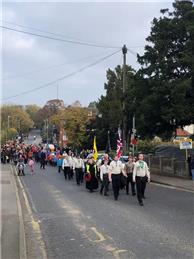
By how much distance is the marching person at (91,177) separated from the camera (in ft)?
72.4

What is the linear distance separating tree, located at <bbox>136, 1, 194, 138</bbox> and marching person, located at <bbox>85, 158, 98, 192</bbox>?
8481 millimetres

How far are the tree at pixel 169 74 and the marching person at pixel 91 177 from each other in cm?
848

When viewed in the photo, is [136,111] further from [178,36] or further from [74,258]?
[74,258]

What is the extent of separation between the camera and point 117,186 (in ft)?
61.5

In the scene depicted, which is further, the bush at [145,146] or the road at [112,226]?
the bush at [145,146]

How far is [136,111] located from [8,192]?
13.9 meters

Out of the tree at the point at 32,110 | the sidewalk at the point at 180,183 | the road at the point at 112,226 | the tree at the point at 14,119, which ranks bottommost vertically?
the road at the point at 112,226

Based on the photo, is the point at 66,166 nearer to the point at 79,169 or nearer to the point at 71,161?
the point at 71,161

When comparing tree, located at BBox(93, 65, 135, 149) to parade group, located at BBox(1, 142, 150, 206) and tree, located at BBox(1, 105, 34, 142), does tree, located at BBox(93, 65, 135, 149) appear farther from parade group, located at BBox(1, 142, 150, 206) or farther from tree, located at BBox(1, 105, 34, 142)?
tree, located at BBox(1, 105, 34, 142)

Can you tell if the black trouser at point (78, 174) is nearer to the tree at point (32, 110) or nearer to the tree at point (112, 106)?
the tree at point (112, 106)

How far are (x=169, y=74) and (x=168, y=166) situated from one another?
565 cm

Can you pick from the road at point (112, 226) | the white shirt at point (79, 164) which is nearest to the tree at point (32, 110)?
the white shirt at point (79, 164)

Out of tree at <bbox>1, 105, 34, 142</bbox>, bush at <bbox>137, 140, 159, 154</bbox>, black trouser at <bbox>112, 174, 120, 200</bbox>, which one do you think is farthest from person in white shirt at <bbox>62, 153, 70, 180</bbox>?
tree at <bbox>1, 105, 34, 142</bbox>

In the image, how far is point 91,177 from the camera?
22.1 m
